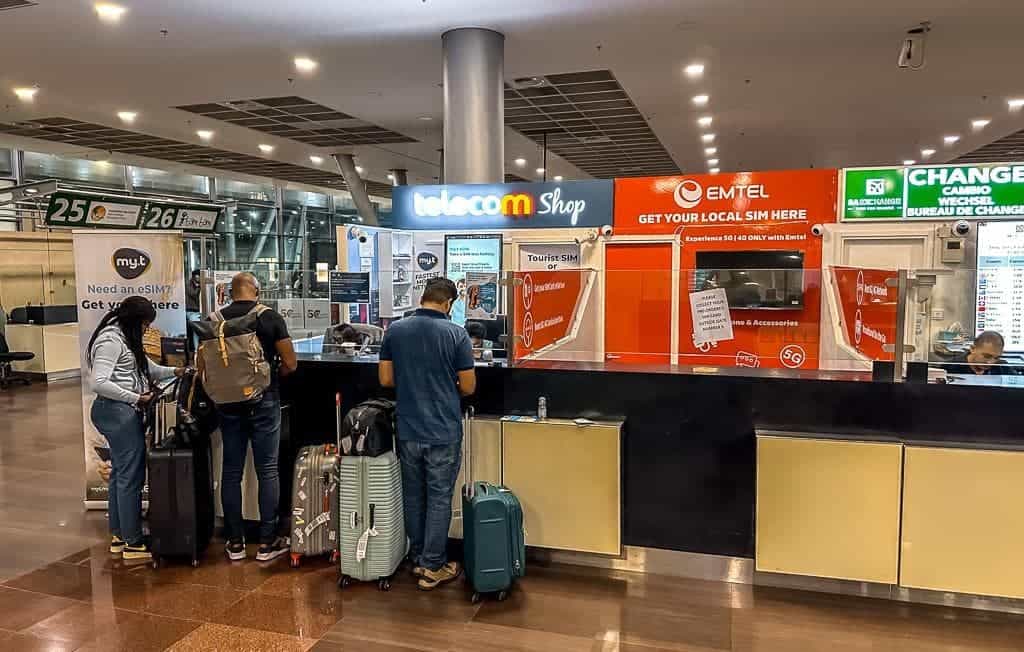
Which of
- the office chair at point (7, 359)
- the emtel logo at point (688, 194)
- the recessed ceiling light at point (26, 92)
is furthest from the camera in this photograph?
the office chair at point (7, 359)

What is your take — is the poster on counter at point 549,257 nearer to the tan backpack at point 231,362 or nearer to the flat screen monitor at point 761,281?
the flat screen monitor at point 761,281

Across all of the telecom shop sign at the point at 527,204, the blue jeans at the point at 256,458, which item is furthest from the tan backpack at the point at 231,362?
the telecom shop sign at the point at 527,204

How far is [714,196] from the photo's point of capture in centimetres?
586

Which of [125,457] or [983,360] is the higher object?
[983,360]

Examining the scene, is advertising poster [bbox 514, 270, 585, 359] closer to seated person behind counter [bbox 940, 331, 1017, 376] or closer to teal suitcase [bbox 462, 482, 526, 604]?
teal suitcase [bbox 462, 482, 526, 604]

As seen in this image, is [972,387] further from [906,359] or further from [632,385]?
[632,385]

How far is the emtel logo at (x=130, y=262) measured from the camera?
464cm

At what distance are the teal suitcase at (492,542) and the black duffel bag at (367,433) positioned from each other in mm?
534

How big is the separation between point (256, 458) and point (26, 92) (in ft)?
22.9

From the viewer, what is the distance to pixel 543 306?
4754 millimetres

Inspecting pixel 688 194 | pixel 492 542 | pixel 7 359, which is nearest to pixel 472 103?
pixel 688 194

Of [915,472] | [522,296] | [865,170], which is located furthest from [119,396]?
[865,170]

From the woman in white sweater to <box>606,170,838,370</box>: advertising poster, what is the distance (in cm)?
325

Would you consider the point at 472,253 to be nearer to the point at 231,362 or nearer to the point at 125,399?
the point at 231,362
